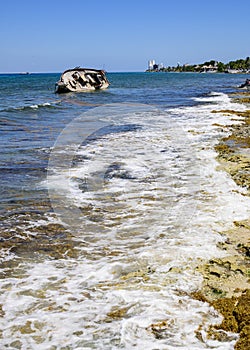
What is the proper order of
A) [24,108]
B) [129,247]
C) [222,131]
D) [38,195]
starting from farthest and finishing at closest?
[24,108], [222,131], [38,195], [129,247]

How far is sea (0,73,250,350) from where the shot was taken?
414 cm

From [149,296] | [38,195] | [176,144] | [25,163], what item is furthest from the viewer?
[176,144]

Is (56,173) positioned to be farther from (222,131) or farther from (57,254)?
(222,131)

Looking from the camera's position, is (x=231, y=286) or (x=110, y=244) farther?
(x=110, y=244)

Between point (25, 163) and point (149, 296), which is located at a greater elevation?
point (25, 163)

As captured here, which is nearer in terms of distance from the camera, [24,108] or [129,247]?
[129,247]

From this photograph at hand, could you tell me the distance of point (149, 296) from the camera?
4.73 metres

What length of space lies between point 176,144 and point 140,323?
38.7 feet

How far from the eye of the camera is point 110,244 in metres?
6.30

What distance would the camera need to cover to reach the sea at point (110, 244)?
414 cm

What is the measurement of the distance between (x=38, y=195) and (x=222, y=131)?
39.8ft

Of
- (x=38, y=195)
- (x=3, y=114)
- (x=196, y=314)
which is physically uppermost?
(x=3, y=114)

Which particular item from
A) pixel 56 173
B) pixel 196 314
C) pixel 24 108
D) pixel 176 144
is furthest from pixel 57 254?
pixel 24 108

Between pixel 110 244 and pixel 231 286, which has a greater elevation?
pixel 110 244
